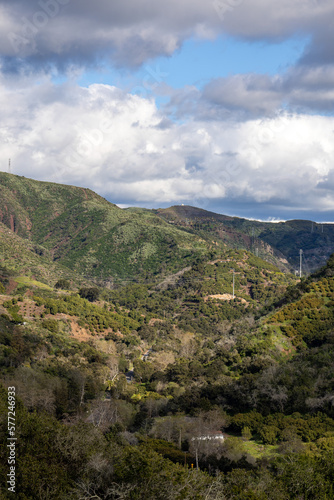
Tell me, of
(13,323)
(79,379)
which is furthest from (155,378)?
(13,323)

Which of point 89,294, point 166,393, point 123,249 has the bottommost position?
point 166,393

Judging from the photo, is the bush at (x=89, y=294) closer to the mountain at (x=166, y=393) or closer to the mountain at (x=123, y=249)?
the mountain at (x=166, y=393)

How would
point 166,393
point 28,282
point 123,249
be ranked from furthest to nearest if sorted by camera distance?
point 123,249 < point 28,282 < point 166,393

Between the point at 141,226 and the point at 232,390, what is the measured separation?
487ft

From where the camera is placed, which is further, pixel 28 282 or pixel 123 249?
pixel 123 249

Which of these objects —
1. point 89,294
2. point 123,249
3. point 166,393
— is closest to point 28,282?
point 89,294

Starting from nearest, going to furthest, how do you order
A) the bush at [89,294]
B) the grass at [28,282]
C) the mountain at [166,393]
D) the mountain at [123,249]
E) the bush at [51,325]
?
the mountain at [166,393]
the bush at [51,325]
the grass at [28,282]
the bush at [89,294]
the mountain at [123,249]

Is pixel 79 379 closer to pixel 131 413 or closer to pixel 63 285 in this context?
pixel 131 413

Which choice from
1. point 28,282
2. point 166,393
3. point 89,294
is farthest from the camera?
point 89,294

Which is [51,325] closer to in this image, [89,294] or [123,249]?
[89,294]

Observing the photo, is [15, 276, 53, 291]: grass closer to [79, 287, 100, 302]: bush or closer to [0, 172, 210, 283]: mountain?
[79, 287, 100, 302]: bush

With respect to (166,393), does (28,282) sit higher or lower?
higher

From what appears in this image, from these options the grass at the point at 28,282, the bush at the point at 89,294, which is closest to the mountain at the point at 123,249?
the bush at the point at 89,294

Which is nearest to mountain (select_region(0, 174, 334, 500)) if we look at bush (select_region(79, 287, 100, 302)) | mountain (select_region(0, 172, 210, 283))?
bush (select_region(79, 287, 100, 302))
